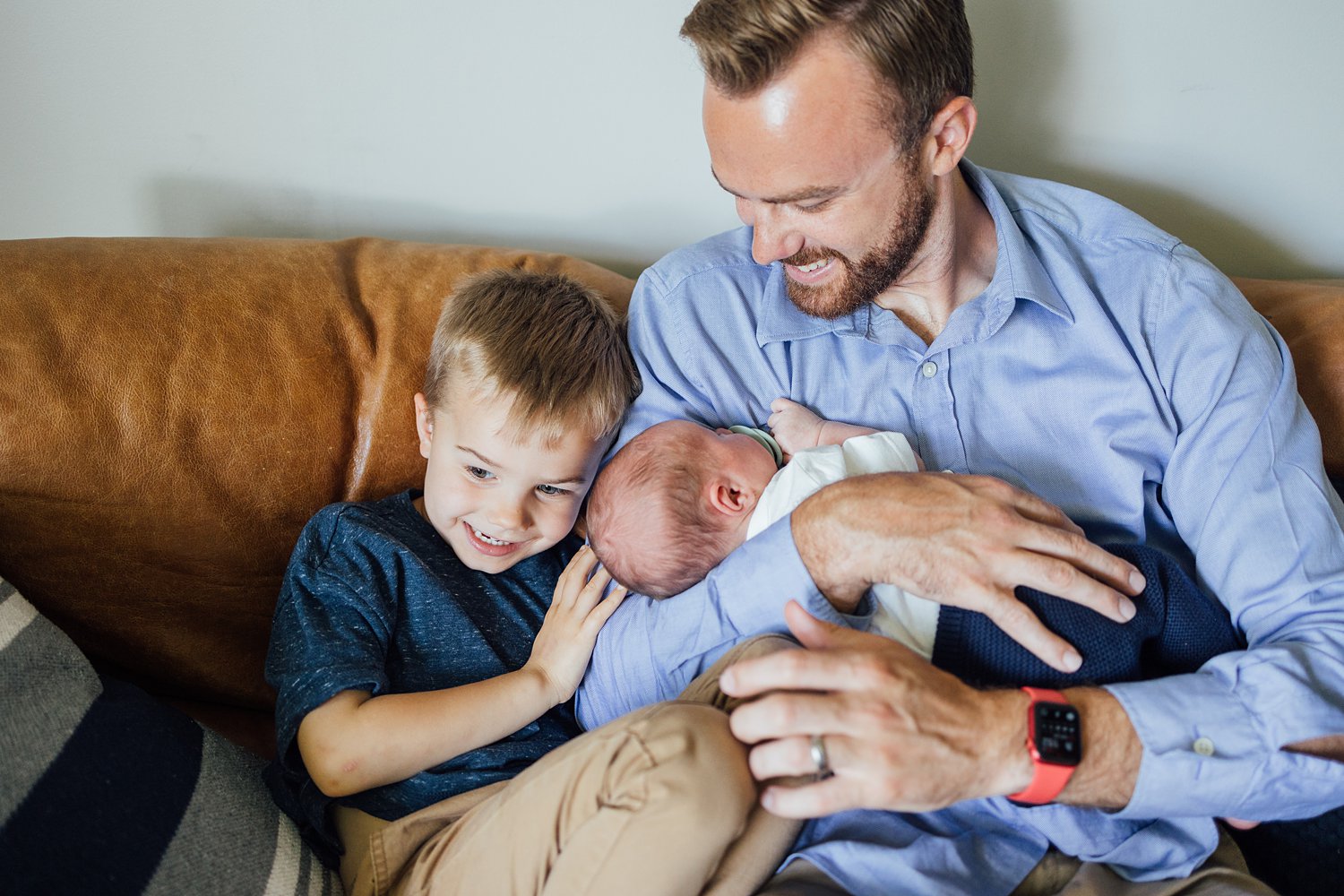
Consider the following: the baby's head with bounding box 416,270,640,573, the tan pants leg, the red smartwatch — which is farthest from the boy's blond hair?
the tan pants leg

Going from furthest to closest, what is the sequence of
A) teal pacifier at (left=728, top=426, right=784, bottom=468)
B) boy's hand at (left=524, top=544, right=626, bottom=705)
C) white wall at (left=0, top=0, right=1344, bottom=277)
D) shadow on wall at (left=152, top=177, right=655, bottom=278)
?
1. shadow on wall at (left=152, top=177, right=655, bottom=278)
2. white wall at (left=0, top=0, right=1344, bottom=277)
3. teal pacifier at (left=728, top=426, right=784, bottom=468)
4. boy's hand at (left=524, top=544, right=626, bottom=705)

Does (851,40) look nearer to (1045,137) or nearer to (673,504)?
(673,504)

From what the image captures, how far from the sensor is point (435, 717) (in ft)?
4.95

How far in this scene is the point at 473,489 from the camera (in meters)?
1.66

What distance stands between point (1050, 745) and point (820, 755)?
0.32 meters

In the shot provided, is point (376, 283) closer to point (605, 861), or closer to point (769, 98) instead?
point (769, 98)

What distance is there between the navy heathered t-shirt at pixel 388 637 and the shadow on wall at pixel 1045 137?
59.1 inches

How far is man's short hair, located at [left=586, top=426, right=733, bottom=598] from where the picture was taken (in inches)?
62.1

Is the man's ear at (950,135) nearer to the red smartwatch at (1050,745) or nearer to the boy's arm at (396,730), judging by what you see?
the red smartwatch at (1050,745)

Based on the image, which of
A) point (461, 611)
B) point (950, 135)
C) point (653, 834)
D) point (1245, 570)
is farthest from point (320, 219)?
point (1245, 570)

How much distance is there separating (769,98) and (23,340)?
1.21m

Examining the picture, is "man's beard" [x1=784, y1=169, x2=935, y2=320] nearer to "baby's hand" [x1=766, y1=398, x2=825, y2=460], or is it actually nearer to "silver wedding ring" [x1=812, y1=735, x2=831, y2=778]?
"baby's hand" [x1=766, y1=398, x2=825, y2=460]


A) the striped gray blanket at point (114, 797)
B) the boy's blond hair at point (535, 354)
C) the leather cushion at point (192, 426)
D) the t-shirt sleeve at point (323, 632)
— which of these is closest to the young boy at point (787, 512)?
the boy's blond hair at point (535, 354)

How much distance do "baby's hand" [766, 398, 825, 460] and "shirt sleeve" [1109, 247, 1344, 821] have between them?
1.90 ft
